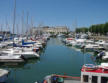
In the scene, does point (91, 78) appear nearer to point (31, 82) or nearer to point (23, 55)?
point (31, 82)

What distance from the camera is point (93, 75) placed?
1176cm

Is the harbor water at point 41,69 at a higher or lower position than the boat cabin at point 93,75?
lower

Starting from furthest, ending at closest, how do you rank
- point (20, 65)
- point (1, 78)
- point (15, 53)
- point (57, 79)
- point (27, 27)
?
point (27, 27) → point (15, 53) → point (20, 65) → point (1, 78) → point (57, 79)

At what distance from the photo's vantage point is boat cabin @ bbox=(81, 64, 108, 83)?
11664mm

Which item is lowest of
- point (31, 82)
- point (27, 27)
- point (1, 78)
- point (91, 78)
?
point (31, 82)

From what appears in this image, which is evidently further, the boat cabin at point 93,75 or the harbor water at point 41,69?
the harbor water at point 41,69

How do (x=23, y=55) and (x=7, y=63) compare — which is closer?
(x=7, y=63)

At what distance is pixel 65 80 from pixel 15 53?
17.8 m

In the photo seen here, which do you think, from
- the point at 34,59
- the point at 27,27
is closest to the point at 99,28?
the point at 27,27

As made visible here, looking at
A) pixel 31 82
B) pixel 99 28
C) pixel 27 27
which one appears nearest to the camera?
pixel 31 82

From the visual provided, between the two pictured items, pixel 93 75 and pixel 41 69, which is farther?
pixel 41 69

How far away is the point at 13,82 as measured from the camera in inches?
680

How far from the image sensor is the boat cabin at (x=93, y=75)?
1166cm

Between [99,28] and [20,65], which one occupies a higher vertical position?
[99,28]
